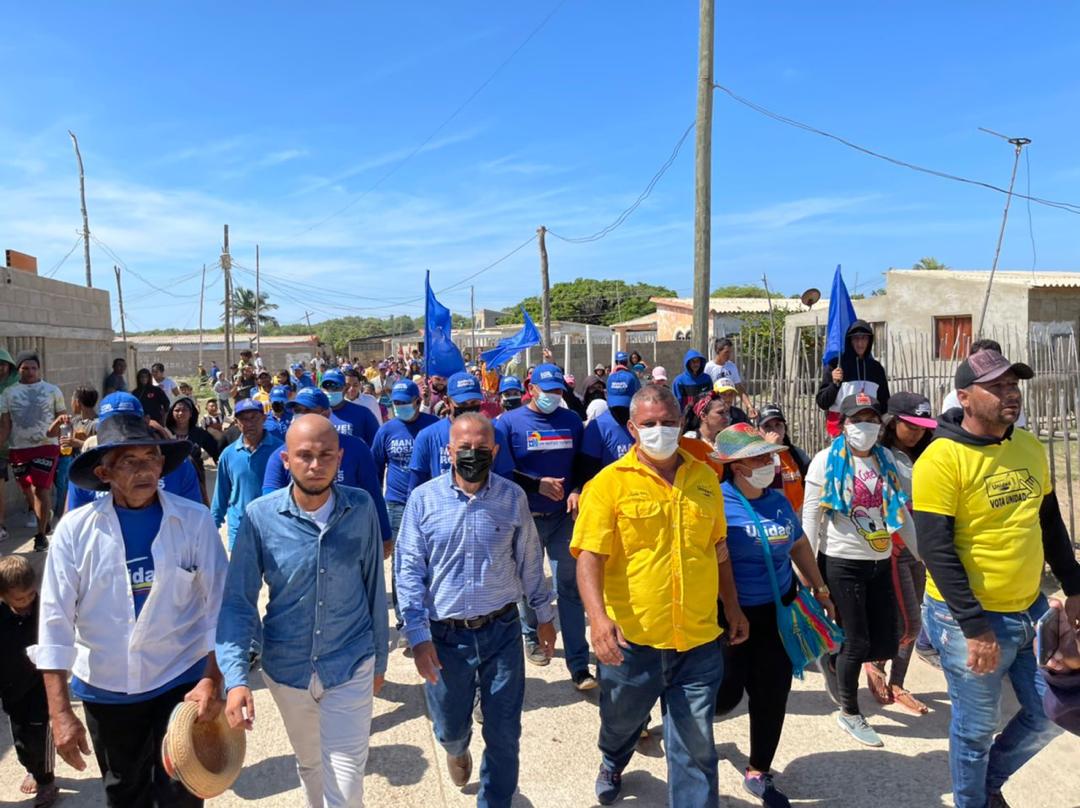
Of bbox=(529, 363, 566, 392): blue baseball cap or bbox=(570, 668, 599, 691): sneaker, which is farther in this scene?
bbox=(529, 363, 566, 392): blue baseball cap

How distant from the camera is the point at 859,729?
428 cm

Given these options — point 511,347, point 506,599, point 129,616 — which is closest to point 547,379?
point 506,599

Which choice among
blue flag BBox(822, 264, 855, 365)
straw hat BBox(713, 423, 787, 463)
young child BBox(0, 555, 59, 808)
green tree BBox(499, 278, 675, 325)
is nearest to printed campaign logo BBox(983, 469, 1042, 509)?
straw hat BBox(713, 423, 787, 463)

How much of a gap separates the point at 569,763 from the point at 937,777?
6.12ft

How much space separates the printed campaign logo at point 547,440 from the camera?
5172 mm

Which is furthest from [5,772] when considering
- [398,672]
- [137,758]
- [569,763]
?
[569,763]

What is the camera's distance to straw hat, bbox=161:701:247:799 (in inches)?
97.6

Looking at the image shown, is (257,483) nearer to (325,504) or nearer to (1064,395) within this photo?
(325,504)

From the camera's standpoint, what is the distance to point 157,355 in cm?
6297

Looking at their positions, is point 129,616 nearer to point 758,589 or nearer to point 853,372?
point 758,589

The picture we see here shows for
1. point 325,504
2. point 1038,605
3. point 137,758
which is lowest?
point 137,758

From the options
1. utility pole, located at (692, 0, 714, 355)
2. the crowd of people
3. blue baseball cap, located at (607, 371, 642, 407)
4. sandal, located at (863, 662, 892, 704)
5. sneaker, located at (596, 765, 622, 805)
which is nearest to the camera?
the crowd of people

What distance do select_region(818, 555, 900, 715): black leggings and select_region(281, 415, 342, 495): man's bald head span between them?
287 cm

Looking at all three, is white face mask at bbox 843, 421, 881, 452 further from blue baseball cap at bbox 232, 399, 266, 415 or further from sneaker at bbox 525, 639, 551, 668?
blue baseball cap at bbox 232, 399, 266, 415
